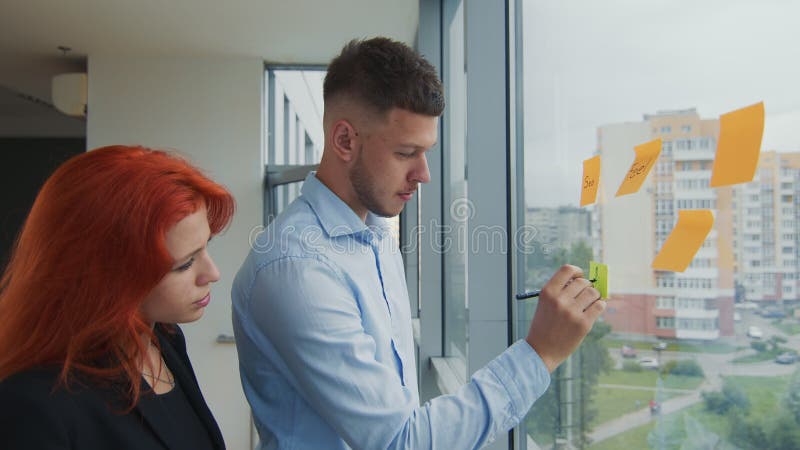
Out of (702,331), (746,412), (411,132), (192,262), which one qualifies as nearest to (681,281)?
(702,331)

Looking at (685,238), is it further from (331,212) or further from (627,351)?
(331,212)

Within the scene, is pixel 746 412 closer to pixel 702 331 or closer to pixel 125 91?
pixel 702 331

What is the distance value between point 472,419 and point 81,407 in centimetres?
52

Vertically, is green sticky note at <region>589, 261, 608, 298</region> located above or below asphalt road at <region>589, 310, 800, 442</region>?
above

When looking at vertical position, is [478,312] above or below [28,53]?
below

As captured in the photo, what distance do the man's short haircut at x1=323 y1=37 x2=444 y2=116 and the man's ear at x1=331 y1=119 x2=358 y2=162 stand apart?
5 cm

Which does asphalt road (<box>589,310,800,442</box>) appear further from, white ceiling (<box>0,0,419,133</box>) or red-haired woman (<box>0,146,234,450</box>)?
Result: white ceiling (<box>0,0,419,133</box>)

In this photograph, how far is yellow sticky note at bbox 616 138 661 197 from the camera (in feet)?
2.69

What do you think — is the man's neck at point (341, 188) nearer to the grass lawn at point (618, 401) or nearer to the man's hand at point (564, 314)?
the man's hand at point (564, 314)

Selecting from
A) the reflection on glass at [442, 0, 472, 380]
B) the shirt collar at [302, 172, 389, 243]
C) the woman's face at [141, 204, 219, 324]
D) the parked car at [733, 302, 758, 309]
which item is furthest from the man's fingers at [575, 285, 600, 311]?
the reflection on glass at [442, 0, 472, 380]

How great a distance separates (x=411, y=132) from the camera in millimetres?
1060

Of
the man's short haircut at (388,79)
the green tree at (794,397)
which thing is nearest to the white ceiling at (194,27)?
the man's short haircut at (388,79)

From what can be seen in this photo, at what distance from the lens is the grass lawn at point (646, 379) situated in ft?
2.49

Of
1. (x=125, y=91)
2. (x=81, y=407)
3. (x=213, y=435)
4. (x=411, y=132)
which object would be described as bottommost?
(x=213, y=435)
